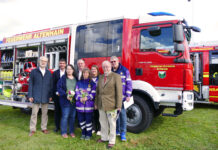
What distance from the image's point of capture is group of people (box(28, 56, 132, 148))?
138 inches

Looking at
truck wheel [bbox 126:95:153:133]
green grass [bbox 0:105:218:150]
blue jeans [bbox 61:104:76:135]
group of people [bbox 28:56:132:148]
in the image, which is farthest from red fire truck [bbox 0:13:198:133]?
blue jeans [bbox 61:104:76:135]

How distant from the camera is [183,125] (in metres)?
5.20

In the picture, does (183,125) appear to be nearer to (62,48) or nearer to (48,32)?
(62,48)

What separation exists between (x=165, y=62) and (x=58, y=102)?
285cm

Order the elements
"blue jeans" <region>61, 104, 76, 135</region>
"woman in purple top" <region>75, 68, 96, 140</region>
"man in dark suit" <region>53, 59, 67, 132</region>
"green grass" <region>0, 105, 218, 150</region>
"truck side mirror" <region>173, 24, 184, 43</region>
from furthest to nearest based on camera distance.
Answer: "man in dark suit" <region>53, 59, 67, 132</region>, "blue jeans" <region>61, 104, 76, 135</region>, "truck side mirror" <region>173, 24, 184, 43</region>, "woman in purple top" <region>75, 68, 96, 140</region>, "green grass" <region>0, 105, 218, 150</region>

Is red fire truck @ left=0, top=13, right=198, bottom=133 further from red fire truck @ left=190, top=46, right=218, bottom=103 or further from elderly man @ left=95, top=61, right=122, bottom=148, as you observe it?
red fire truck @ left=190, top=46, right=218, bottom=103

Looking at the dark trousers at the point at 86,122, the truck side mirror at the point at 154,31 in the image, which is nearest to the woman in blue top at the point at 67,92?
the dark trousers at the point at 86,122

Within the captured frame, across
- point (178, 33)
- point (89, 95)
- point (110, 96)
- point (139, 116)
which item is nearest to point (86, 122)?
point (89, 95)

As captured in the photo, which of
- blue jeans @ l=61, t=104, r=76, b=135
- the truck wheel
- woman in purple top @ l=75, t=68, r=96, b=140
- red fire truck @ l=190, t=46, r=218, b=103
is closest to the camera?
woman in purple top @ l=75, t=68, r=96, b=140

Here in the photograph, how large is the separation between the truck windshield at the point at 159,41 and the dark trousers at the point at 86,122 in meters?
2.17

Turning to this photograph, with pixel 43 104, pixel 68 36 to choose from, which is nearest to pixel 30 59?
pixel 68 36

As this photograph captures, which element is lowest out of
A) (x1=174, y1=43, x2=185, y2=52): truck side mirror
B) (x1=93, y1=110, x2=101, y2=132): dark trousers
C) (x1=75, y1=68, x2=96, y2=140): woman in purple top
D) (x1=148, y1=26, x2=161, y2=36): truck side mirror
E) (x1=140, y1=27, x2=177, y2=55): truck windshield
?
(x1=93, y1=110, x2=101, y2=132): dark trousers

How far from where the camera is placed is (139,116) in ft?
14.2

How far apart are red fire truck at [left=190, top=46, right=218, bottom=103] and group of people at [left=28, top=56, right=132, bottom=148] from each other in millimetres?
6242
